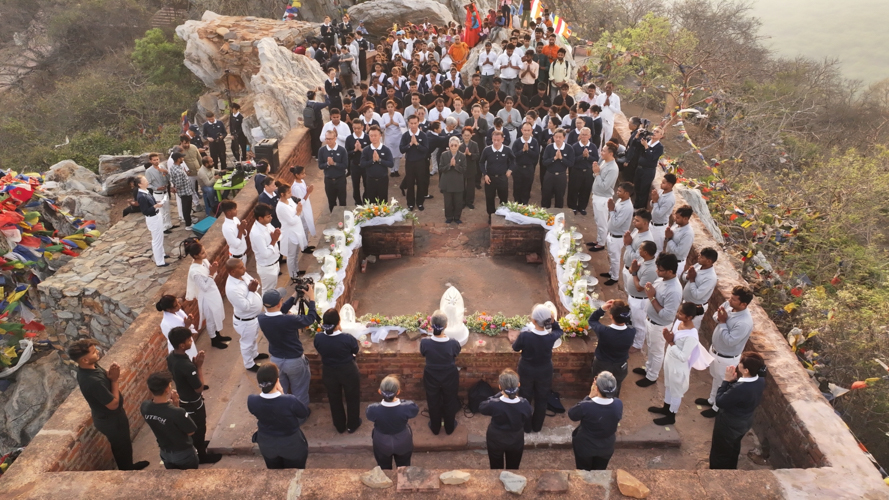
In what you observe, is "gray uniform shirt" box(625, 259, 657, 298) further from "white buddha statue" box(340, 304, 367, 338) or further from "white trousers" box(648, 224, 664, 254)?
"white buddha statue" box(340, 304, 367, 338)

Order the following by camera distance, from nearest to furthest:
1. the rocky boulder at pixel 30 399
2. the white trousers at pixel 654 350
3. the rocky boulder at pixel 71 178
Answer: the white trousers at pixel 654 350 < the rocky boulder at pixel 30 399 < the rocky boulder at pixel 71 178

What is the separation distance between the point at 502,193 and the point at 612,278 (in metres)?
2.57

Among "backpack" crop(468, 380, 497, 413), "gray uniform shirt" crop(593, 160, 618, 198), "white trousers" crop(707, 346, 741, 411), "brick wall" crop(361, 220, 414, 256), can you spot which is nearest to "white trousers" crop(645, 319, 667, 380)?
"white trousers" crop(707, 346, 741, 411)

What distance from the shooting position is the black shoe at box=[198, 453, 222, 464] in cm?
565

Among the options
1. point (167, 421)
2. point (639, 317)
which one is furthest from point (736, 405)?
point (167, 421)

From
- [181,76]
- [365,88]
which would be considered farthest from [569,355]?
[181,76]

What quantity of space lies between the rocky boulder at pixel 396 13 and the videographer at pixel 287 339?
18602 mm

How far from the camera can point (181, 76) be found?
2678cm

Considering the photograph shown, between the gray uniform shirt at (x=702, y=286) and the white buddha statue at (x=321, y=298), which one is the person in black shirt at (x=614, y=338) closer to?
the gray uniform shirt at (x=702, y=286)

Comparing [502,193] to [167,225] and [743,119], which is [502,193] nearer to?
[167,225]

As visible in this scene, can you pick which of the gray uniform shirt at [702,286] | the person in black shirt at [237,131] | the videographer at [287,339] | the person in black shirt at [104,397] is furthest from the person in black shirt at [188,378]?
the person in black shirt at [237,131]

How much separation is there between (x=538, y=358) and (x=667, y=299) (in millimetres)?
1721

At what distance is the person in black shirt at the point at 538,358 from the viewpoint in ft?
18.0

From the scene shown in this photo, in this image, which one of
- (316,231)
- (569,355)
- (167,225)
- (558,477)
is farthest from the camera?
(167,225)
